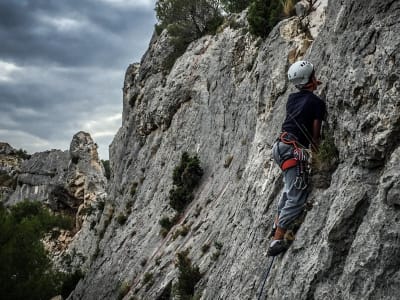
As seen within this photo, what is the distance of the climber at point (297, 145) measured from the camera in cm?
775

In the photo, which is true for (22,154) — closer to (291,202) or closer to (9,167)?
(9,167)

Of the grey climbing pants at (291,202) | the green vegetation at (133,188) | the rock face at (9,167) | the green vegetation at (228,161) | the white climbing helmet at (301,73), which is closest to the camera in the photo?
the grey climbing pants at (291,202)

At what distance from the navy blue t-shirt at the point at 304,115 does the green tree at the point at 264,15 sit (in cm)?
920

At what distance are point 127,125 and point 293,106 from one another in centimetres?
2990

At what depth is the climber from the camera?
7754mm

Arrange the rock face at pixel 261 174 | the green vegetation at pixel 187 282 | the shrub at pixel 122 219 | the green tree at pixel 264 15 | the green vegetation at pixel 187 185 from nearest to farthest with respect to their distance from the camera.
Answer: the rock face at pixel 261 174, the green vegetation at pixel 187 282, the green tree at pixel 264 15, the green vegetation at pixel 187 185, the shrub at pixel 122 219

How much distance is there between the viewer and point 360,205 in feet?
20.5

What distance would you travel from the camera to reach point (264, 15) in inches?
683

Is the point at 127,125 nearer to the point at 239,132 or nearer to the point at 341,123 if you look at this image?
the point at 239,132

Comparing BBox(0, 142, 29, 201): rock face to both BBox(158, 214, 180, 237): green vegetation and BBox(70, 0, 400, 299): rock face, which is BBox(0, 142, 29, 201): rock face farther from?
BBox(158, 214, 180, 237): green vegetation

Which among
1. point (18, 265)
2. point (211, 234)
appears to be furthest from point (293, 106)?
point (18, 265)

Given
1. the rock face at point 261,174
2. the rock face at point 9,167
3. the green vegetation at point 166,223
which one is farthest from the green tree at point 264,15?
the rock face at point 9,167

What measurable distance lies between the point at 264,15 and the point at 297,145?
35.0 feet

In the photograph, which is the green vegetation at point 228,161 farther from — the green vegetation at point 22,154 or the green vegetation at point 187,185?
the green vegetation at point 22,154
